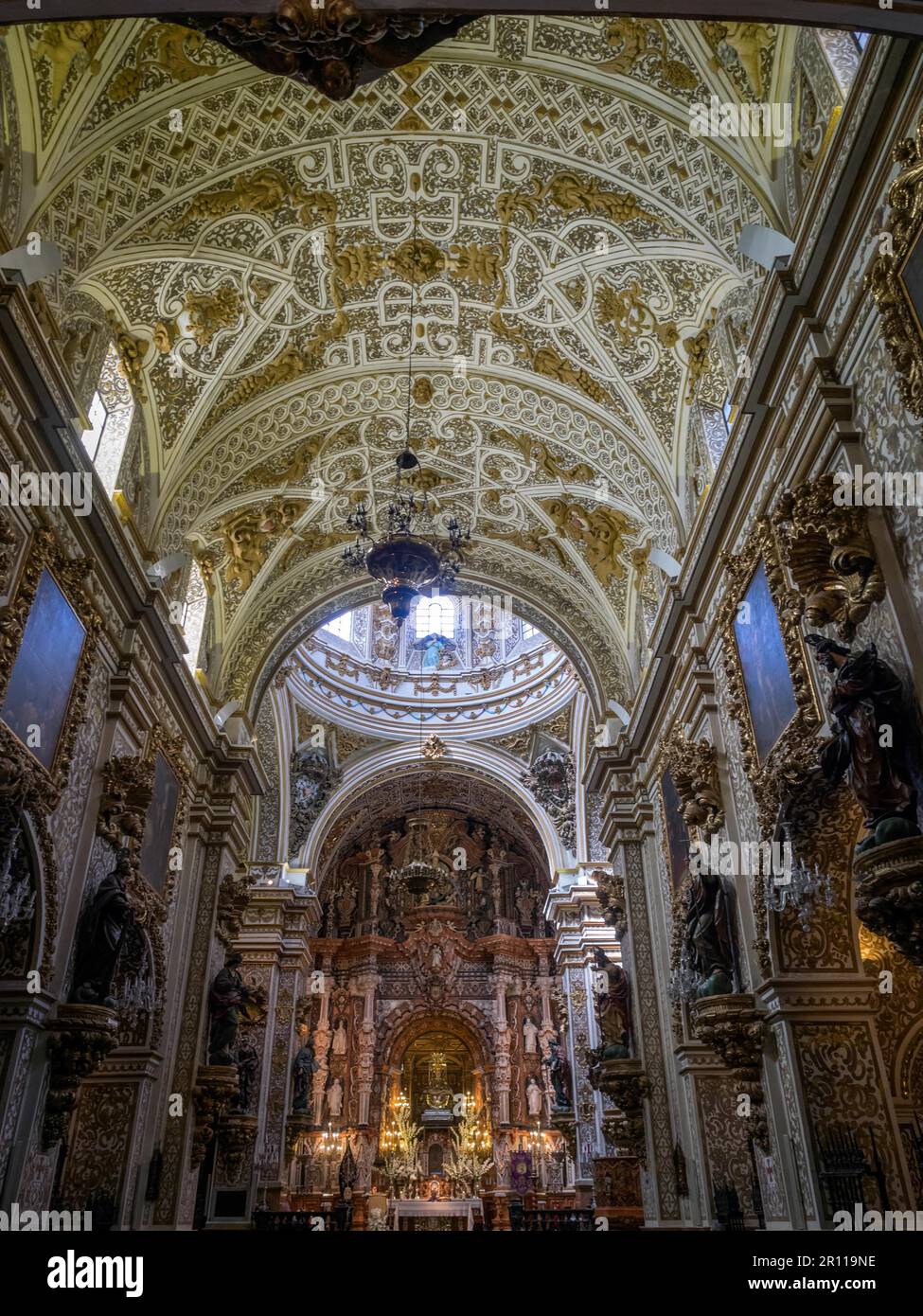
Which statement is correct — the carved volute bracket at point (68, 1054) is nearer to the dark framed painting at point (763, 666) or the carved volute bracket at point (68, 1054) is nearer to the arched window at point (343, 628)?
the dark framed painting at point (763, 666)

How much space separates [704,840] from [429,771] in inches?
667

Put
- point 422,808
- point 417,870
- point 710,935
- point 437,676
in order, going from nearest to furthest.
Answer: point 710,935 → point 437,676 → point 417,870 → point 422,808

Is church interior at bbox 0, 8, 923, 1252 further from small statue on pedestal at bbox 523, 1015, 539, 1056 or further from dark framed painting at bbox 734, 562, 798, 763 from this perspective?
small statue on pedestal at bbox 523, 1015, 539, 1056

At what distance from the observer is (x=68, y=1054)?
8523 millimetres

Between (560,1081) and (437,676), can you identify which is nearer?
(560,1081)

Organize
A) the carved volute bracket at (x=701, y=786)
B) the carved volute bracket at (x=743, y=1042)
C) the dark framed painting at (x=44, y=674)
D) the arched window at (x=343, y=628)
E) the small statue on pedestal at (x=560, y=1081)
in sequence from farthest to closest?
the arched window at (x=343, y=628), the small statue on pedestal at (x=560, y=1081), the carved volute bracket at (x=701, y=786), the carved volute bracket at (x=743, y=1042), the dark framed painting at (x=44, y=674)

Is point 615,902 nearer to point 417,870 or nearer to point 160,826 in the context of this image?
point 160,826

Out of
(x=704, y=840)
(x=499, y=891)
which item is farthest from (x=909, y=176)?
(x=499, y=891)

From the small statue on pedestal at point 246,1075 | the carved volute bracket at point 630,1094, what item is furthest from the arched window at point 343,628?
the carved volute bracket at point 630,1094

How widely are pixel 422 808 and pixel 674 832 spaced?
1851 cm

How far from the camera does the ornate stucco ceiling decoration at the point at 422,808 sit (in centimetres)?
2681

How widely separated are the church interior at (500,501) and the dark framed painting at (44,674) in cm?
6

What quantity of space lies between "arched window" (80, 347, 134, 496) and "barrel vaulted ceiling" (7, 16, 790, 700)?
0.27 meters

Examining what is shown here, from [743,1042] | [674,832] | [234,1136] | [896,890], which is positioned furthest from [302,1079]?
[896,890]
